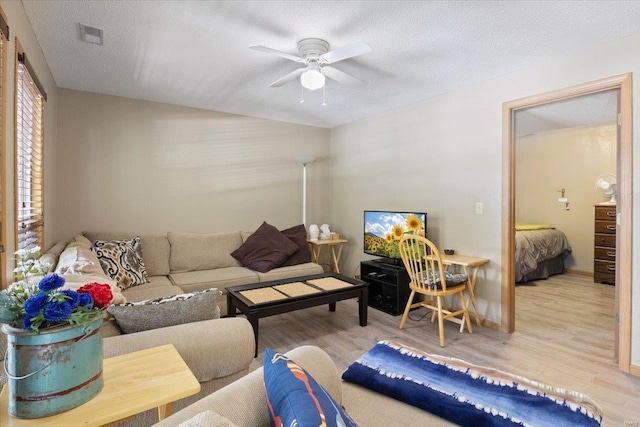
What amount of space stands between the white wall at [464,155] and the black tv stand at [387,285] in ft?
2.02

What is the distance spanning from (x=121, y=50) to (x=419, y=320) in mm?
3635

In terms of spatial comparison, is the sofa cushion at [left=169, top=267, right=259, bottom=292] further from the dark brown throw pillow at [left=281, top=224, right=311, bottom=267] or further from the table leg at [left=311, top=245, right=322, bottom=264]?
the table leg at [left=311, top=245, right=322, bottom=264]

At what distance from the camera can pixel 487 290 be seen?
3.26 m

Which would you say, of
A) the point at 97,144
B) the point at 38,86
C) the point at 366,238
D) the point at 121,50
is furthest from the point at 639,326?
the point at 97,144

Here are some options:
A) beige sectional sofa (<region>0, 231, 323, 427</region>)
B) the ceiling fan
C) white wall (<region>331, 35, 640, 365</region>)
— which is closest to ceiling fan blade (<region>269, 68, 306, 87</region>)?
the ceiling fan

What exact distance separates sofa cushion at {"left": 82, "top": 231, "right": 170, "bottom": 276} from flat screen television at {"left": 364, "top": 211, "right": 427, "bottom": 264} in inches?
95.8

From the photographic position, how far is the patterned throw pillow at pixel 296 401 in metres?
0.69

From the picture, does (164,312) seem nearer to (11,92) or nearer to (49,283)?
(49,283)

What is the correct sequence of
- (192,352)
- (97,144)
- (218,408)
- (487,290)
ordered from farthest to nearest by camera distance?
1. (97,144)
2. (487,290)
3. (192,352)
4. (218,408)

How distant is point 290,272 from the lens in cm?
383

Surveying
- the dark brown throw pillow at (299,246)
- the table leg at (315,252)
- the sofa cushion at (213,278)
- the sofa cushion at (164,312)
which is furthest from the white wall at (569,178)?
the sofa cushion at (164,312)

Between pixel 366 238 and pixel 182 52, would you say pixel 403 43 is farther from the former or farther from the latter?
pixel 366 238

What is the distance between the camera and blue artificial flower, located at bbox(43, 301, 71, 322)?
86 cm

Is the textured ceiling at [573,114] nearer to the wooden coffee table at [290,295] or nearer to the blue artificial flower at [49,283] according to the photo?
the wooden coffee table at [290,295]
